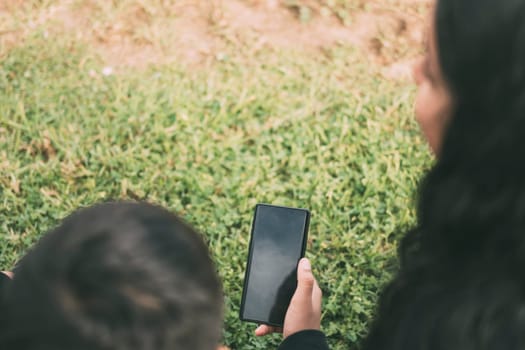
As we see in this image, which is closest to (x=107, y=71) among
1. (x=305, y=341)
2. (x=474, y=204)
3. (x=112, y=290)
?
(x=305, y=341)

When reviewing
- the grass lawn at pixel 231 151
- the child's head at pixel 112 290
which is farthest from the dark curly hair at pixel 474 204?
the grass lawn at pixel 231 151

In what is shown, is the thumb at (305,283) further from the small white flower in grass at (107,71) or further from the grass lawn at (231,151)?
the small white flower in grass at (107,71)

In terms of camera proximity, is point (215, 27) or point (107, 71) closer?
point (107, 71)

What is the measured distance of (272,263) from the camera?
1.92 meters

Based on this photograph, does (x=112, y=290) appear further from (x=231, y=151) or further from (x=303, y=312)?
(x=231, y=151)

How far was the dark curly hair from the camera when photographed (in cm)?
99

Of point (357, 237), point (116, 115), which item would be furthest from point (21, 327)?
point (116, 115)

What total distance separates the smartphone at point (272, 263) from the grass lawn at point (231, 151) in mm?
475

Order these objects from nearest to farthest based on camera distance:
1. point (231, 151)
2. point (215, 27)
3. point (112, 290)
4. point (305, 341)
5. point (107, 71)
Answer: point (112, 290), point (305, 341), point (231, 151), point (107, 71), point (215, 27)

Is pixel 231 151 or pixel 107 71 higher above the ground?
pixel 107 71

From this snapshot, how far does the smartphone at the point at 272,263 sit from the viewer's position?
1.90 meters

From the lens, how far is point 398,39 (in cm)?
337

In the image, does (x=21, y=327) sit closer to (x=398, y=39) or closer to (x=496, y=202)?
(x=496, y=202)

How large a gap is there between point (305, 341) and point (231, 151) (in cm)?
131
